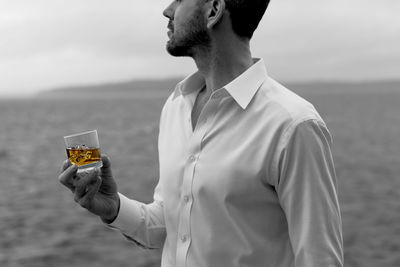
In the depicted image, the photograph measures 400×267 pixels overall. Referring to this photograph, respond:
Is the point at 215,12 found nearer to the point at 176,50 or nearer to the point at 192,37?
the point at 192,37

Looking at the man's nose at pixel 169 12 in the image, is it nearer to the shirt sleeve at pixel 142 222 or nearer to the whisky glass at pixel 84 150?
the whisky glass at pixel 84 150

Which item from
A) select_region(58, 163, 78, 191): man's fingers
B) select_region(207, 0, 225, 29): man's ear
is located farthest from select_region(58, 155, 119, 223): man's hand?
select_region(207, 0, 225, 29): man's ear

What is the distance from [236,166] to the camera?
107 inches

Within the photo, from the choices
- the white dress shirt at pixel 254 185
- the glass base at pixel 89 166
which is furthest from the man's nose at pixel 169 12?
the glass base at pixel 89 166

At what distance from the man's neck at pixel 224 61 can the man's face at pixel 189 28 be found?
0.20 ft

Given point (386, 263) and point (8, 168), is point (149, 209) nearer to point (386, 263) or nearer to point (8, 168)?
point (386, 263)

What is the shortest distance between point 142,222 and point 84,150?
1.82 ft

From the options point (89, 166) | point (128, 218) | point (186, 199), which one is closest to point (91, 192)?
point (89, 166)

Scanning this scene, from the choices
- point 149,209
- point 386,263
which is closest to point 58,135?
point 386,263

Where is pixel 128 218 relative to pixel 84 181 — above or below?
below

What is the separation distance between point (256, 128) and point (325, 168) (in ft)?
1.22

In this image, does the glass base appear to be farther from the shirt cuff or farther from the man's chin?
the man's chin

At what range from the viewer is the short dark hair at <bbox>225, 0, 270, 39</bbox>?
2.94 meters

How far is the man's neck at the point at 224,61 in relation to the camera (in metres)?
3.03
